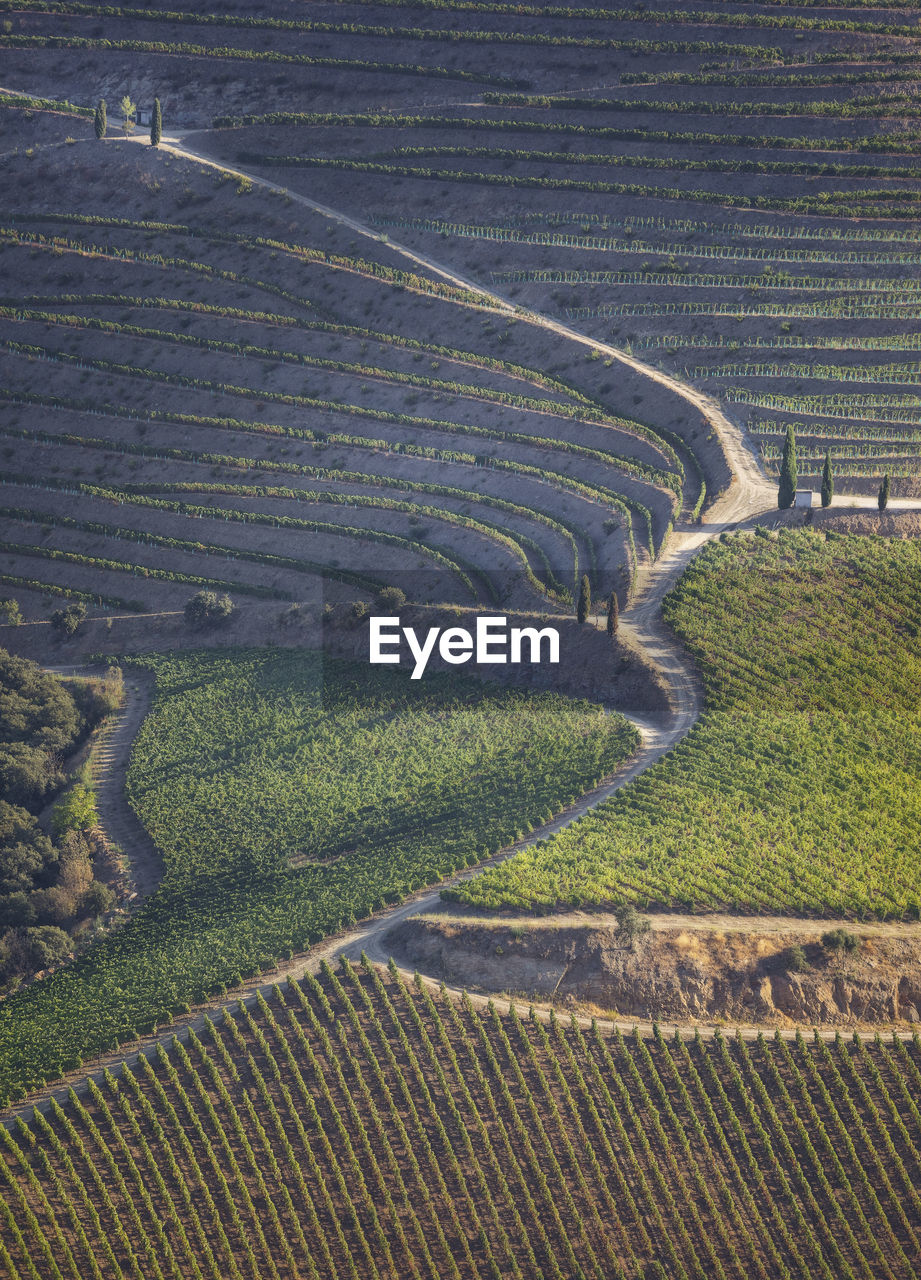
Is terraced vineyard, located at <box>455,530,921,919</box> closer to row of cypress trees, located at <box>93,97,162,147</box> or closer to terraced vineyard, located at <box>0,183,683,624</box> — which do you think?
terraced vineyard, located at <box>0,183,683,624</box>

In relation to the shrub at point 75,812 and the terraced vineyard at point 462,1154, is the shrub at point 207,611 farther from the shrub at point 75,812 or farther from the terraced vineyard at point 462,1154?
the terraced vineyard at point 462,1154

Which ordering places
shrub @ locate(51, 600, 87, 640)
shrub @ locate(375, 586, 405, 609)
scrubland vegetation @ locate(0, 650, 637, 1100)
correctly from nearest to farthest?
1. scrubland vegetation @ locate(0, 650, 637, 1100)
2. shrub @ locate(375, 586, 405, 609)
3. shrub @ locate(51, 600, 87, 640)

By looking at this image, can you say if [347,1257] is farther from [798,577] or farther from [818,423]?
[818,423]

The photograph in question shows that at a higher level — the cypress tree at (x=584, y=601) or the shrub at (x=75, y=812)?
the cypress tree at (x=584, y=601)

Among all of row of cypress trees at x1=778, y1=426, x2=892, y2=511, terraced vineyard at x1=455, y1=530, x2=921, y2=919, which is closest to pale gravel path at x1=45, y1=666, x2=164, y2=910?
terraced vineyard at x1=455, y1=530, x2=921, y2=919

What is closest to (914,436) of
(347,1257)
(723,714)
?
(723,714)

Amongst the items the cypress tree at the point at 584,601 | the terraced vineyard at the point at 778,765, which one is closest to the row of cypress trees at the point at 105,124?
the cypress tree at the point at 584,601
